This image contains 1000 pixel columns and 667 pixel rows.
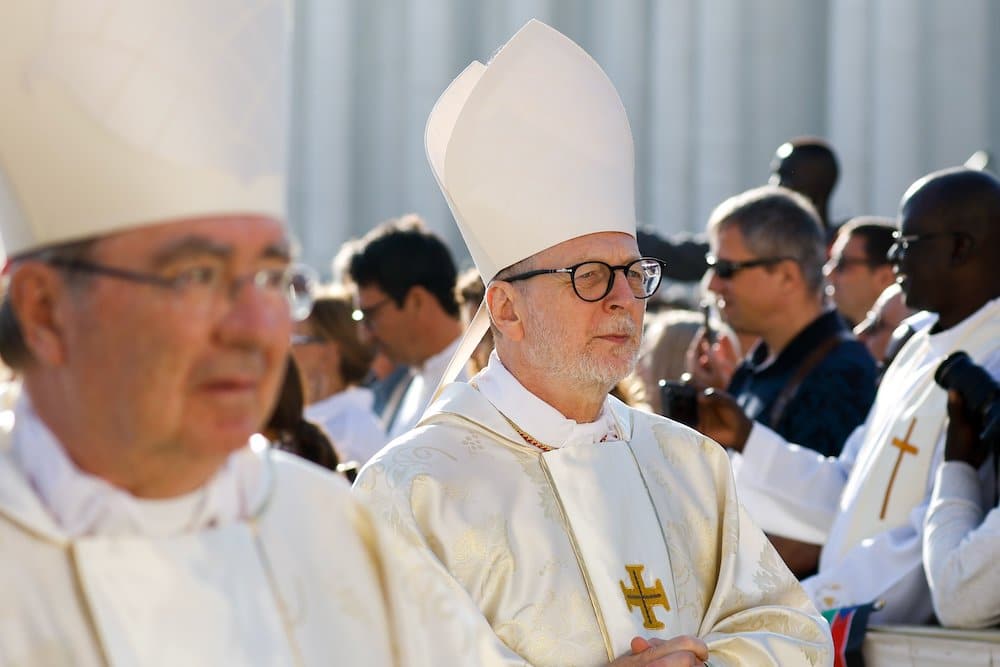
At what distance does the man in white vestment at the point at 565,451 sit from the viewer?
3.67 m

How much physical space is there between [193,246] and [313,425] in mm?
3222

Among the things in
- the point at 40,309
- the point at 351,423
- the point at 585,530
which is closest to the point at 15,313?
the point at 40,309

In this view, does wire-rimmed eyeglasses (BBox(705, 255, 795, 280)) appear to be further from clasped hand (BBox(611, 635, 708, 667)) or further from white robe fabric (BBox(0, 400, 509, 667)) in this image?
white robe fabric (BBox(0, 400, 509, 667))

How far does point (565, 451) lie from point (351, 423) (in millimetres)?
2760

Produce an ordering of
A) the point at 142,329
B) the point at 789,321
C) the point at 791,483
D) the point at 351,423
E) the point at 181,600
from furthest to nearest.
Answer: the point at 351,423, the point at 789,321, the point at 791,483, the point at 181,600, the point at 142,329

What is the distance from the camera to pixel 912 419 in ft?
17.7

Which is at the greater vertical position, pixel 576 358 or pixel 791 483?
pixel 576 358

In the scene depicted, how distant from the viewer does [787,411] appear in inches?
234

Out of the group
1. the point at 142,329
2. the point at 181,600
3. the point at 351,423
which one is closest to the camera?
the point at 142,329

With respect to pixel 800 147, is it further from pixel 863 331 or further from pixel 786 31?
pixel 786 31

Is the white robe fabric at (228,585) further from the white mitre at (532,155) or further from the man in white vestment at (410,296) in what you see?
the man in white vestment at (410,296)

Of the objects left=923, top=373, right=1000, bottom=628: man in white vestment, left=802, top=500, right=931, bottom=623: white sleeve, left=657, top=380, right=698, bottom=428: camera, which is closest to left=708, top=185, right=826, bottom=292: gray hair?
left=657, top=380, right=698, bottom=428: camera

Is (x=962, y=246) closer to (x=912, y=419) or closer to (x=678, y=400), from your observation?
(x=912, y=419)

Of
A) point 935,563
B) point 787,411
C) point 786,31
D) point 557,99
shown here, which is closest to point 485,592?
point 557,99
